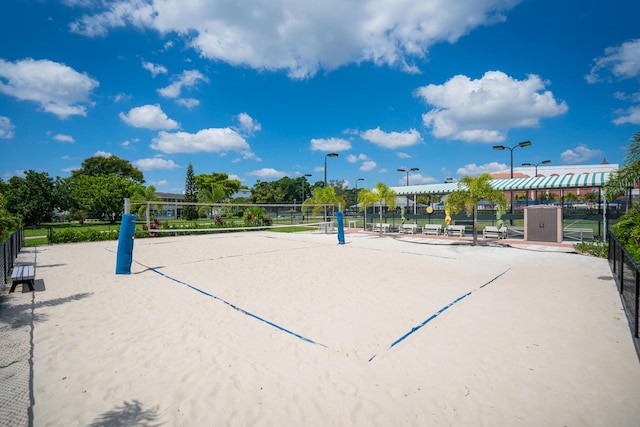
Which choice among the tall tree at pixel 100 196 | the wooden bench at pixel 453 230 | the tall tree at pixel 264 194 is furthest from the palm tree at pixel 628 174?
the tall tree at pixel 264 194

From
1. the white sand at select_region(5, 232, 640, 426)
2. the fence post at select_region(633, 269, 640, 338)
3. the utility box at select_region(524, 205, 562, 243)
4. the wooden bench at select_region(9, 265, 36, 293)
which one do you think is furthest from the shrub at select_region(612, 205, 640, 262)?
the wooden bench at select_region(9, 265, 36, 293)

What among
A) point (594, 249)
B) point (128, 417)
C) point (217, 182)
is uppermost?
point (217, 182)

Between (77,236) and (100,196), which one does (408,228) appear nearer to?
(77,236)

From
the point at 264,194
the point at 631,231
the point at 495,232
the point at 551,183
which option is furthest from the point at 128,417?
the point at 264,194

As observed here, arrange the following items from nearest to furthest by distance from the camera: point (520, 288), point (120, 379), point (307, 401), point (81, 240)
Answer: point (307, 401) → point (120, 379) → point (520, 288) → point (81, 240)

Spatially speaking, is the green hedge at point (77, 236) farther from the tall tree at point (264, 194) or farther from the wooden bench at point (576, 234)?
the tall tree at point (264, 194)

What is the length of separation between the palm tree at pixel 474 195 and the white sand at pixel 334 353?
21.8 feet

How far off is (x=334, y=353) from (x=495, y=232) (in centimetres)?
1614

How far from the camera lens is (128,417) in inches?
116

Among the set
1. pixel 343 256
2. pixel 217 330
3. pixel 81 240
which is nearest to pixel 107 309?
pixel 217 330

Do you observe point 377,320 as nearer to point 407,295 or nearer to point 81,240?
point 407,295

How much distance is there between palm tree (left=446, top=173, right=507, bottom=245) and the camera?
48.2 feet

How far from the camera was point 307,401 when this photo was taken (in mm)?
3223

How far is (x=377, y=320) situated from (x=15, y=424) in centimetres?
456
